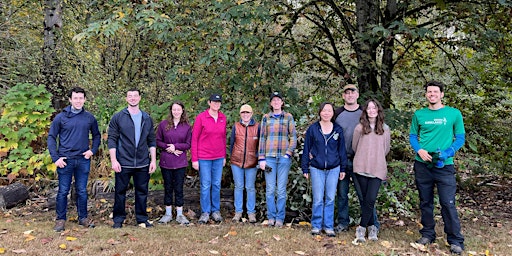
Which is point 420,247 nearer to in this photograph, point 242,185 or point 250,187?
point 250,187

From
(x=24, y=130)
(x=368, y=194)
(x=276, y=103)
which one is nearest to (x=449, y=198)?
(x=368, y=194)

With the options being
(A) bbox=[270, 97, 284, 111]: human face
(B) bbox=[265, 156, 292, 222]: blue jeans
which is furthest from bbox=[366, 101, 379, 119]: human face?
(B) bbox=[265, 156, 292, 222]: blue jeans

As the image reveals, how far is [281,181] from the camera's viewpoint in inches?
218

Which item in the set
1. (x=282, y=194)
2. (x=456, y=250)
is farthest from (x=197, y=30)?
(x=456, y=250)

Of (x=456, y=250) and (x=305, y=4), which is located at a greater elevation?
(x=305, y=4)

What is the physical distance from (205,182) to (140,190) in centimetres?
92

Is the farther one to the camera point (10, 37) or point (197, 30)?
point (10, 37)

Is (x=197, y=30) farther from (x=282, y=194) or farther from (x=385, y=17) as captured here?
(x=385, y=17)

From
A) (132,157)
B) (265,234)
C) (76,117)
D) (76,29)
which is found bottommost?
(265,234)

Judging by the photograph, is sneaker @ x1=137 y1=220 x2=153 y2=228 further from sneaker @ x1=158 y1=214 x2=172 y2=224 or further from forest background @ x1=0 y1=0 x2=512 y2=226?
forest background @ x1=0 y1=0 x2=512 y2=226

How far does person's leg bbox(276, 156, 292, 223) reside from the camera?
549 centimetres

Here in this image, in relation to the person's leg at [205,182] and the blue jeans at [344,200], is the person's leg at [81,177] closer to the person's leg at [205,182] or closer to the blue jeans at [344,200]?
the person's leg at [205,182]

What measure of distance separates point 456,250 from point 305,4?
479 centimetres

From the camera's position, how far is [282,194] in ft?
18.3
